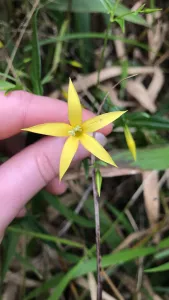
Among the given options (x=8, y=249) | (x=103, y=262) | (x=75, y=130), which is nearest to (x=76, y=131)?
(x=75, y=130)

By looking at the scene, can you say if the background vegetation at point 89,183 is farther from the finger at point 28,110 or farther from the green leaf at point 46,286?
the finger at point 28,110

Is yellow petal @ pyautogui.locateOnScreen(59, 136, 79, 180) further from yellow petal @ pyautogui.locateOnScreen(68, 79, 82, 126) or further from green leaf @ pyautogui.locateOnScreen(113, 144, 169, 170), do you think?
green leaf @ pyautogui.locateOnScreen(113, 144, 169, 170)

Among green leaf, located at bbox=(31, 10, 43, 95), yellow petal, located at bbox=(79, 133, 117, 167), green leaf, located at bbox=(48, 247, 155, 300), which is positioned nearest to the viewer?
yellow petal, located at bbox=(79, 133, 117, 167)

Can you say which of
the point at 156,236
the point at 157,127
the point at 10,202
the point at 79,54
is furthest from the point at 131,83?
the point at 10,202

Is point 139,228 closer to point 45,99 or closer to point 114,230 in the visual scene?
point 114,230

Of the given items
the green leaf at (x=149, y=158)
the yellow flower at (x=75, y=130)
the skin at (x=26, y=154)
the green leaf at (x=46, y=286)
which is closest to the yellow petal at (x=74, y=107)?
the yellow flower at (x=75, y=130)

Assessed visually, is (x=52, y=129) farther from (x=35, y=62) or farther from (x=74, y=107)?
(x=35, y=62)

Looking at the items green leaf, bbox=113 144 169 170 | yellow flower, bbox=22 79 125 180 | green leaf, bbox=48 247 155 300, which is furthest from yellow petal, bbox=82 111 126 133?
green leaf, bbox=48 247 155 300
